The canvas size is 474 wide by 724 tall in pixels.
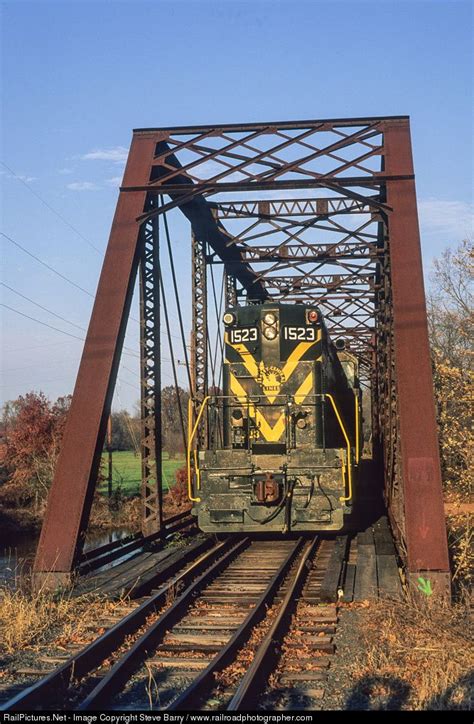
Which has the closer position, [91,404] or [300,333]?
[91,404]

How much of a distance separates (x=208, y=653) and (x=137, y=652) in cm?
71

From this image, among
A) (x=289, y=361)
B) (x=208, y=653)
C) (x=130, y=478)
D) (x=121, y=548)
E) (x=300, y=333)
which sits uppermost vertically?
(x=300, y=333)

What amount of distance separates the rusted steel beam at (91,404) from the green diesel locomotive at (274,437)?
1.61 meters

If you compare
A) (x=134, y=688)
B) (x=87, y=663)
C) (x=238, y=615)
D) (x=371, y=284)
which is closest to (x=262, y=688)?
(x=134, y=688)

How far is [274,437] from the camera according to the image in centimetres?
1298

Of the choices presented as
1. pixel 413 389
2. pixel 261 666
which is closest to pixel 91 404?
pixel 413 389

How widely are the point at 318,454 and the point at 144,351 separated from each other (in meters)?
3.99

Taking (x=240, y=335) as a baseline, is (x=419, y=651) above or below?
below

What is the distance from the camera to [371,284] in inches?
905

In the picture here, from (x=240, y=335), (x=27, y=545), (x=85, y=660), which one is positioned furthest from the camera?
(x=27, y=545)

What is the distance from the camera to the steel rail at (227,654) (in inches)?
219

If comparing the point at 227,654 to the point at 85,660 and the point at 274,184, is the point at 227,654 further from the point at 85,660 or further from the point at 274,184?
the point at 274,184

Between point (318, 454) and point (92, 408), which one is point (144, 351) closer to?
point (92, 408)

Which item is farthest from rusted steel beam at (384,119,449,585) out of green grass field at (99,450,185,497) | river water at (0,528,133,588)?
green grass field at (99,450,185,497)
